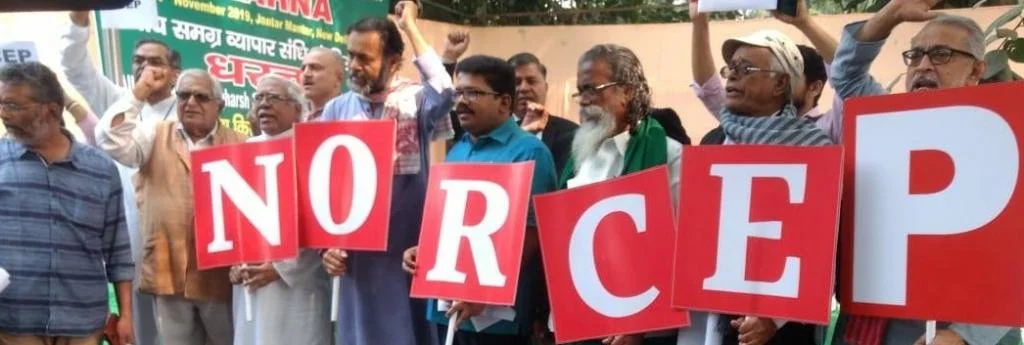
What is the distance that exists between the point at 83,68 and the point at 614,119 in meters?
2.51

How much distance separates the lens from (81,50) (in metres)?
4.25

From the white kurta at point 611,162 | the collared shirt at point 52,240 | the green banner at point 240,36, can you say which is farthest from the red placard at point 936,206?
the green banner at point 240,36

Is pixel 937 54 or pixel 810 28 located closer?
pixel 937 54

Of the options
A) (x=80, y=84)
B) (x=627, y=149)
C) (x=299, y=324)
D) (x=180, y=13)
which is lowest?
(x=299, y=324)

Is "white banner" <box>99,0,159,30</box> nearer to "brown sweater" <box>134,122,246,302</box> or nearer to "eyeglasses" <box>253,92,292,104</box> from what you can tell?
"brown sweater" <box>134,122,246,302</box>

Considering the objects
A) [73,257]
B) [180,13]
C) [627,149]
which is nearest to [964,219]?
[627,149]

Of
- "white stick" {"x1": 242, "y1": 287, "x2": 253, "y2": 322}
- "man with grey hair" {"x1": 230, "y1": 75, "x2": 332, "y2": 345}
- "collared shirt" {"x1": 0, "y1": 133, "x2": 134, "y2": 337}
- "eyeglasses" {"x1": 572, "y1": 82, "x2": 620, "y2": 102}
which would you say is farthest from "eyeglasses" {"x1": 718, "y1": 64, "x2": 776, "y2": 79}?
"collared shirt" {"x1": 0, "y1": 133, "x2": 134, "y2": 337}

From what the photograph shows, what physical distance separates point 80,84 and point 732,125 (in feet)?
9.86

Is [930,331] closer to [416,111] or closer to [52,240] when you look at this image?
[416,111]

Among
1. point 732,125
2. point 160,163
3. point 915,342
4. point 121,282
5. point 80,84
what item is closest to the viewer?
point 915,342

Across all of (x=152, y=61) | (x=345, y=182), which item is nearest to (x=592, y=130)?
(x=345, y=182)

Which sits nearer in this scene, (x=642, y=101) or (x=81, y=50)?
(x=642, y=101)

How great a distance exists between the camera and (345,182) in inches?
133

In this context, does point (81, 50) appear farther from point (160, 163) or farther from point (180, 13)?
point (180, 13)
